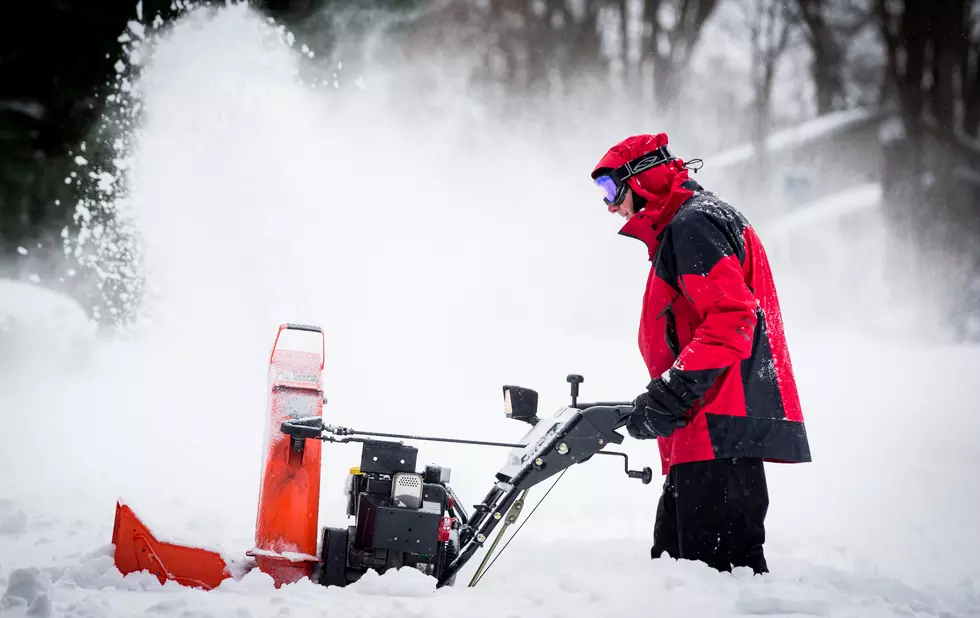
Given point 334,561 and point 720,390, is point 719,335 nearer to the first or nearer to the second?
point 720,390

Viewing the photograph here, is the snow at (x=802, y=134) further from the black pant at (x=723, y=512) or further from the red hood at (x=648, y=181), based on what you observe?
the black pant at (x=723, y=512)

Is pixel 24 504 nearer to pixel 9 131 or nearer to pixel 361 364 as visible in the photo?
pixel 361 364

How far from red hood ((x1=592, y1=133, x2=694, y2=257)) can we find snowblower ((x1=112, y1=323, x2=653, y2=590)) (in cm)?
56

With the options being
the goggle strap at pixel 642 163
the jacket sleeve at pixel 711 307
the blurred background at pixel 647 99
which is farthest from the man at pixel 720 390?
the blurred background at pixel 647 99

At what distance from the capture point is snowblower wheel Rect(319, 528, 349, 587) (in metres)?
2.39

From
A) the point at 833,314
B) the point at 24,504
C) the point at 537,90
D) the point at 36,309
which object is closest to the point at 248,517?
the point at 24,504

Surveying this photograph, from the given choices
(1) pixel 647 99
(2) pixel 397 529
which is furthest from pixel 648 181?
(1) pixel 647 99

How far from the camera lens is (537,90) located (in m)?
7.81

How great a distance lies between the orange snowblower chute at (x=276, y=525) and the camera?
2281 millimetres

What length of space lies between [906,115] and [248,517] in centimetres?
682

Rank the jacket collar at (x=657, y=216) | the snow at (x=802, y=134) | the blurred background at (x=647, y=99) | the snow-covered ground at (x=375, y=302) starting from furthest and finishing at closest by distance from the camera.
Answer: the snow at (x=802, y=134)
the blurred background at (x=647, y=99)
the snow-covered ground at (x=375, y=302)
the jacket collar at (x=657, y=216)

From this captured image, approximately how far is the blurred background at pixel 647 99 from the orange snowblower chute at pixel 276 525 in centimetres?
550

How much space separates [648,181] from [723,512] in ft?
3.42

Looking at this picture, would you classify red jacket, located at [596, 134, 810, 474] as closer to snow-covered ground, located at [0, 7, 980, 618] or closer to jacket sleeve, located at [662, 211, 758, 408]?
jacket sleeve, located at [662, 211, 758, 408]
